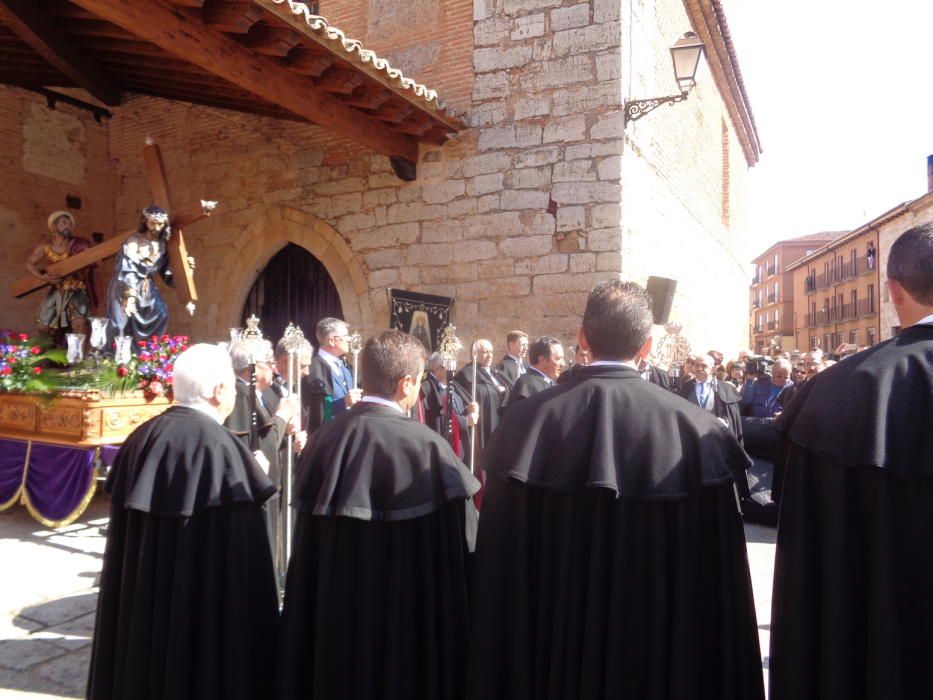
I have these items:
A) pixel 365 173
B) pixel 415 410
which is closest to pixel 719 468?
pixel 415 410

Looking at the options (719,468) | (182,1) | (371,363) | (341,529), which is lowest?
(341,529)

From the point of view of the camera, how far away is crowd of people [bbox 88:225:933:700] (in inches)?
70.8

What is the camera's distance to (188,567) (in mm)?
2340

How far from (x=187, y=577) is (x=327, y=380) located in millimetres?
2910

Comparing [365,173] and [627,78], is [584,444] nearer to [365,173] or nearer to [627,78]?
[627,78]

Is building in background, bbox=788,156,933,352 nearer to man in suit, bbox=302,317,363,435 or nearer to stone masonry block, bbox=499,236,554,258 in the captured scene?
stone masonry block, bbox=499,236,554,258

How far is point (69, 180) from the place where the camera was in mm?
10406

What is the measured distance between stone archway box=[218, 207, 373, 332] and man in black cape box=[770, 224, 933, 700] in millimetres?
7151

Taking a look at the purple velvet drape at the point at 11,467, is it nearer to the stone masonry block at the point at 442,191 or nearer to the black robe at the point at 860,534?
the stone masonry block at the point at 442,191

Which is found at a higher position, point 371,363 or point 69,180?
point 69,180

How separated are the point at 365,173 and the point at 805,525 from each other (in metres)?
7.81

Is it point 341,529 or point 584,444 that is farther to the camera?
point 341,529

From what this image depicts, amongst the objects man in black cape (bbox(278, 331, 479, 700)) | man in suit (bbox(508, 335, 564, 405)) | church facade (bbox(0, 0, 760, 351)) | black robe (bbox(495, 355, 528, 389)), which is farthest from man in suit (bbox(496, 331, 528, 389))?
man in black cape (bbox(278, 331, 479, 700))

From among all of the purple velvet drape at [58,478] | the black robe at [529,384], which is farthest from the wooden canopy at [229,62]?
the purple velvet drape at [58,478]
